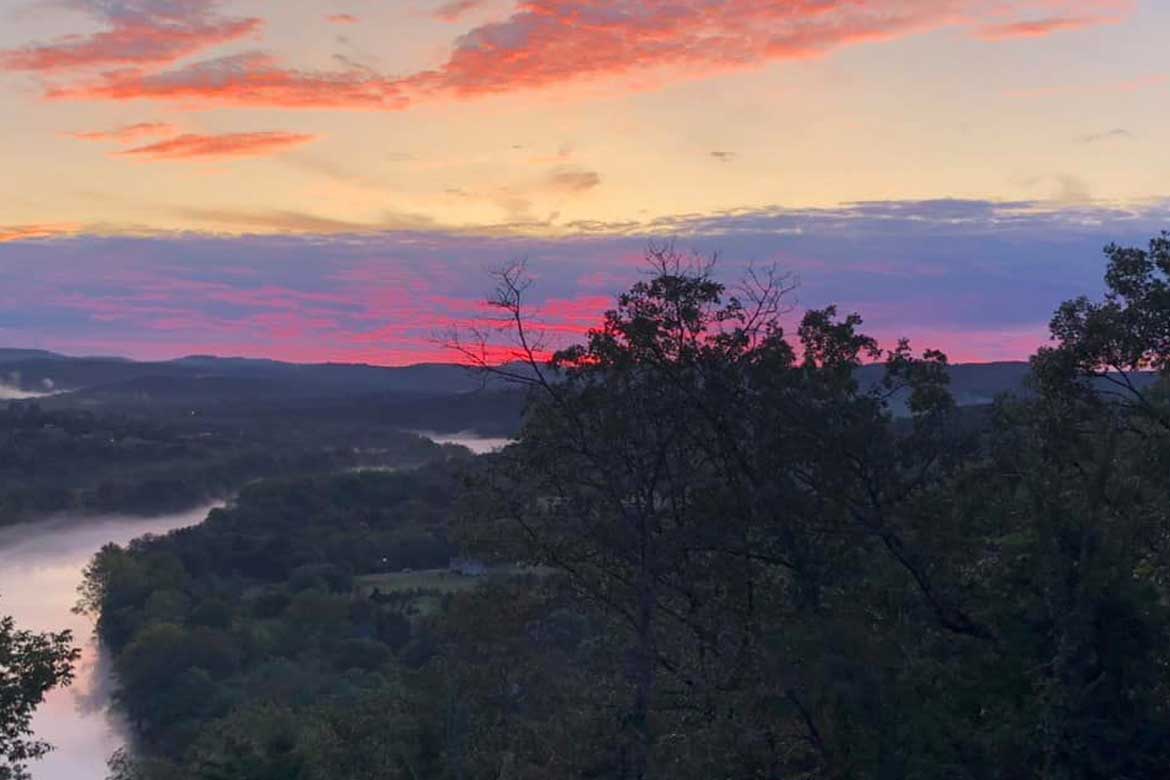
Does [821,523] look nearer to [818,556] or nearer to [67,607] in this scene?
[818,556]

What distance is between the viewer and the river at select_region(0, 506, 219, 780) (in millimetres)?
54500

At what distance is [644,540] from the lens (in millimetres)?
16453

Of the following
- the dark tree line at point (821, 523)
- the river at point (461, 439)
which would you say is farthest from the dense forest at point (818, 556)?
the river at point (461, 439)

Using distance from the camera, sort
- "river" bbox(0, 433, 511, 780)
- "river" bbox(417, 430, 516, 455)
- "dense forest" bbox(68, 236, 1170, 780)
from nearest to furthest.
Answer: "dense forest" bbox(68, 236, 1170, 780) → "river" bbox(0, 433, 511, 780) → "river" bbox(417, 430, 516, 455)

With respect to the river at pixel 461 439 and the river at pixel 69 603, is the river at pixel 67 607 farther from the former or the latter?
the river at pixel 461 439

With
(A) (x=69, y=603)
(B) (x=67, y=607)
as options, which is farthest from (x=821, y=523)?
(A) (x=69, y=603)

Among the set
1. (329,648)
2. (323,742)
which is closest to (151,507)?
(329,648)

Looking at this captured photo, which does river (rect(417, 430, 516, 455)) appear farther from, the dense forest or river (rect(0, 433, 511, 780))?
the dense forest

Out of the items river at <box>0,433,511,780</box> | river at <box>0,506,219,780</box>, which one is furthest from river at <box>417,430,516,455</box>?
river at <box>0,506,219,780</box>

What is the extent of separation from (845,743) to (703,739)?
187 cm

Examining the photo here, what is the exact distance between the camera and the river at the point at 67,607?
54.5m

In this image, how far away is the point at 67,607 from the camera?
83.9m

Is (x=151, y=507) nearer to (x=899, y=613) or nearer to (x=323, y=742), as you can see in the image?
(x=323, y=742)

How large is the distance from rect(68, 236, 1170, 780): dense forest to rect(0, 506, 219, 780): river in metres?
41.7
